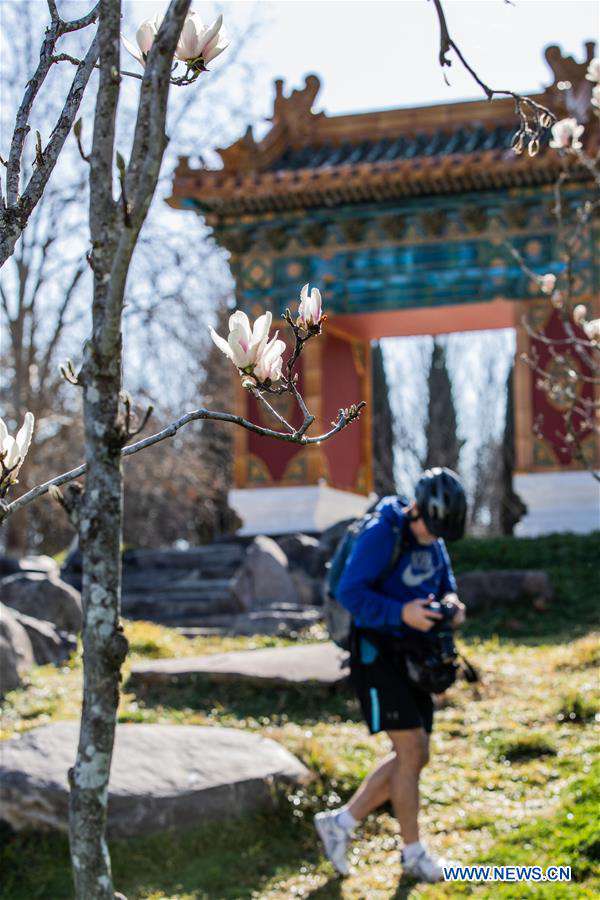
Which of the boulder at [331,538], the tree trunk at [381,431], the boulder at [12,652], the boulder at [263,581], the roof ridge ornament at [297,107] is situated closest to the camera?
the boulder at [12,652]

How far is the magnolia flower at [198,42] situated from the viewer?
284 cm

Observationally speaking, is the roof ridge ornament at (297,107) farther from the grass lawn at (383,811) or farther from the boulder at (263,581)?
the grass lawn at (383,811)

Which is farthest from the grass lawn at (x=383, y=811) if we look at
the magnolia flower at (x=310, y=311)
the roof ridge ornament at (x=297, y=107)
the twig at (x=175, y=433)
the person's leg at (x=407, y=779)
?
the roof ridge ornament at (x=297, y=107)

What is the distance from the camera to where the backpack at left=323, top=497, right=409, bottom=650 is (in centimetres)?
509

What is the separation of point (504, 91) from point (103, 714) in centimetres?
186

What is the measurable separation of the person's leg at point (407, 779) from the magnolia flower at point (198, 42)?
2.97 m

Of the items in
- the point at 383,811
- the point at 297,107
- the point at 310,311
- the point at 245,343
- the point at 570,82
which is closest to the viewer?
the point at 245,343

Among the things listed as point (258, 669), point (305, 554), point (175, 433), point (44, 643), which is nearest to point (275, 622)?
point (44, 643)

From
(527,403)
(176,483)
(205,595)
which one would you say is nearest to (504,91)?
(205,595)

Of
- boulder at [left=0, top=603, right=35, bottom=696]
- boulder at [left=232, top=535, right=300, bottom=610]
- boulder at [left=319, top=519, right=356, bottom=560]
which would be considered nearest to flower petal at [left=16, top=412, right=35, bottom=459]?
boulder at [left=0, top=603, right=35, bottom=696]

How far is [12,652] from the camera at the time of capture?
8383mm

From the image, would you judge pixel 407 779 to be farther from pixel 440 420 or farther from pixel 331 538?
pixel 440 420

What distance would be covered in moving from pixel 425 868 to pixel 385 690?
71cm

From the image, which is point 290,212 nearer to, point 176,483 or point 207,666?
point 176,483
